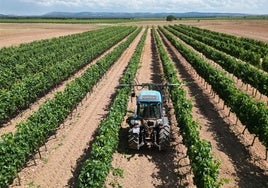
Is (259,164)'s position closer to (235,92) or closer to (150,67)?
(235,92)

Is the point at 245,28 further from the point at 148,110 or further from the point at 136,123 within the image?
the point at 136,123

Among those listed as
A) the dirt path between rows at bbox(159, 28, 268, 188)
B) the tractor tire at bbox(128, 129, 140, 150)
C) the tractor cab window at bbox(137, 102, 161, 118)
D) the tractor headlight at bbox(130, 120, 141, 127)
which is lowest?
the dirt path between rows at bbox(159, 28, 268, 188)

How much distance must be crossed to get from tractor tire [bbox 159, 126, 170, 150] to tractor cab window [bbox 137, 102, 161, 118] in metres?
0.66

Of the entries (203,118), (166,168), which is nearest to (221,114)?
(203,118)

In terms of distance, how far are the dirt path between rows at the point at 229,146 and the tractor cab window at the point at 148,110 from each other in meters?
3.15

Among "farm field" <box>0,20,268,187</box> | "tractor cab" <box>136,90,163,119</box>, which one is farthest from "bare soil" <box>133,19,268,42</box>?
"tractor cab" <box>136,90,163,119</box>

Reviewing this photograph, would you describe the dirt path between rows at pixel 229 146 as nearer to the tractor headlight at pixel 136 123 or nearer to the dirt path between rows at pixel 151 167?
the dirt path between rows at pixel 151 167

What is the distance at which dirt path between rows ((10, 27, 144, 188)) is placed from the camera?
41.2ft

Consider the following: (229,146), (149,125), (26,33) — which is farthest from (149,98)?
Result: (26,33)

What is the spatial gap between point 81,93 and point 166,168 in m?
9.43

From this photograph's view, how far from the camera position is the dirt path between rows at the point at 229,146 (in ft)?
41.5

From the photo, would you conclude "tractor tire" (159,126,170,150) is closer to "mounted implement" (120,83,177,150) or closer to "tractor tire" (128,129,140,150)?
"mounted implement" (120,83,177,150)

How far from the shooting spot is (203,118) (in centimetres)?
1892

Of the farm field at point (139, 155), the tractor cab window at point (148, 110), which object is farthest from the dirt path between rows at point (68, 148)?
the tractor cab window at point (148, 110)
